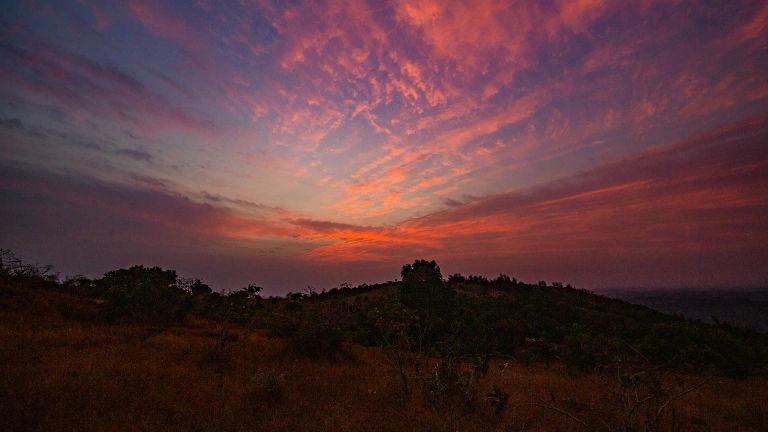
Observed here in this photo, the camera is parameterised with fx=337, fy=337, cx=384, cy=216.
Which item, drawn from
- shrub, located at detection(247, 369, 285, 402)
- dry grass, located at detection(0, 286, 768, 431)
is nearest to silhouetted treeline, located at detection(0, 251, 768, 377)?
dry grass, located at detection(0, 286, 768, 431)

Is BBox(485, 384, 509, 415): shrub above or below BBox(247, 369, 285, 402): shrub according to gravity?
below

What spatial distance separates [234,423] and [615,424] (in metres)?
10.1

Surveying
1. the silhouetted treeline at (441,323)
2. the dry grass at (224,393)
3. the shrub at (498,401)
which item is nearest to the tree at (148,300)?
the silhouetted treeline at (441,323)

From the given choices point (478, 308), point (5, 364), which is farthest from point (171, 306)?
point (478, 308)

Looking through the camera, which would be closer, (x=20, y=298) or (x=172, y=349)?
(x=172, y=349)

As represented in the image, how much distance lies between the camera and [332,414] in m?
8.81

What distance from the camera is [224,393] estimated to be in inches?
376

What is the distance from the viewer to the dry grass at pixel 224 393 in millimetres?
7777

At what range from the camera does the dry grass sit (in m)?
7.78

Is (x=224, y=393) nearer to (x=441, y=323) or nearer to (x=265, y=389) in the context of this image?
(x=265, y=389)

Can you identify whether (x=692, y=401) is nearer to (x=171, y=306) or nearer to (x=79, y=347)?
(x=79, y=347)

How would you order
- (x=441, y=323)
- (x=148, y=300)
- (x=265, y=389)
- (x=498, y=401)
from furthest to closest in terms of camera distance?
1. (x=441, y=323)
2. (x=148, y=300)
3. (x=265, y=389)
4. (x=498, y=401)

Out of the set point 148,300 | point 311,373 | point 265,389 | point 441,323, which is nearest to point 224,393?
point 265,389

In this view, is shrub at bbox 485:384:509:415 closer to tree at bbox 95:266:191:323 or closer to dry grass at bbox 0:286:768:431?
dry grass at bbox 0:286:768:431
